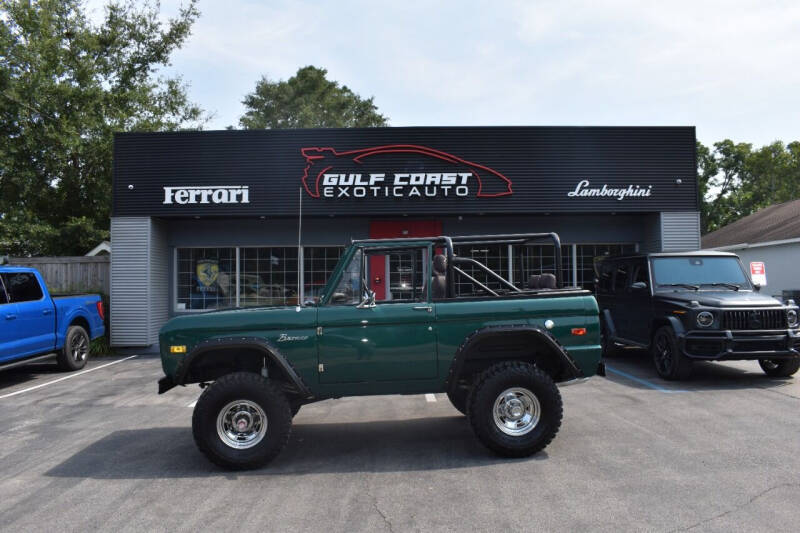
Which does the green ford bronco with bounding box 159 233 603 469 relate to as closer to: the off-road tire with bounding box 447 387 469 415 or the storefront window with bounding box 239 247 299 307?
the off-road tire with bounding box 447 387 469 415

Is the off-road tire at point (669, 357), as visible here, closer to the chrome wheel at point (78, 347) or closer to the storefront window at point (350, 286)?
the storefront window at point (350, 286)

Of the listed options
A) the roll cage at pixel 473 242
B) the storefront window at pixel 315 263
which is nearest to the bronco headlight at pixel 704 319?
the roll cage at pixel 473 242

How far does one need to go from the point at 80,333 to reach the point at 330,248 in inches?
236

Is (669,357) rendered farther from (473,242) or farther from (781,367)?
(473,242)

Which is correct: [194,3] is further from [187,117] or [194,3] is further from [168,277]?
[168,277]

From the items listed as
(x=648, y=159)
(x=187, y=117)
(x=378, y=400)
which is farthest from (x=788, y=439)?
(x=187, y=117)

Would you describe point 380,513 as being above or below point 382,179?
below

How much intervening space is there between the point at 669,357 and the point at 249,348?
6.51m

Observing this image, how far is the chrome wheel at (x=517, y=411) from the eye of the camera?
5133mm

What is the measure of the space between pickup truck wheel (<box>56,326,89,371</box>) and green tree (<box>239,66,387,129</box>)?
26.6m

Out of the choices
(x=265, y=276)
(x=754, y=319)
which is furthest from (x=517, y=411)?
(x=265, y=276)

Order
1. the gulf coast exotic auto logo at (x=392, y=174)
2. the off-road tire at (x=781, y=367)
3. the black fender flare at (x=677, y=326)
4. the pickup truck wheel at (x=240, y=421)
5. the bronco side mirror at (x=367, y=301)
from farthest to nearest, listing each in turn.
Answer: the gulf coast exotic auto logo at (x=392, y=174) → the off-road tire at (x=781, y=367) → the black fender flare at (x=677, y=326) → the bronco side mirror at (x=367, y=301) → the pickup truck wheel at (x=240, y=421)

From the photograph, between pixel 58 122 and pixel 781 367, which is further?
pixel 58 122

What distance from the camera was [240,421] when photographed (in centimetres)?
502
